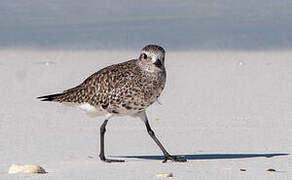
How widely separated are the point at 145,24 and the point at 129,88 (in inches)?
614

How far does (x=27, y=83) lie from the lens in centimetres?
1535

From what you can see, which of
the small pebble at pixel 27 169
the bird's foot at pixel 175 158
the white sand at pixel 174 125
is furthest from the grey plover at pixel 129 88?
the small pebble at pixel 27 169

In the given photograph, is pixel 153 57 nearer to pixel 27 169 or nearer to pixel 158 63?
pixel 158 63

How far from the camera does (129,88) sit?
367 inches

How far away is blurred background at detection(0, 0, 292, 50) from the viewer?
852 inches

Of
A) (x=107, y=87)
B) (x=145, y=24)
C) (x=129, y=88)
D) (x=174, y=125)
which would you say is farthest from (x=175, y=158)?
(x=145, y=24)

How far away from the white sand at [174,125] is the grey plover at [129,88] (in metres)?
0.53

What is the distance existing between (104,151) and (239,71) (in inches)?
283

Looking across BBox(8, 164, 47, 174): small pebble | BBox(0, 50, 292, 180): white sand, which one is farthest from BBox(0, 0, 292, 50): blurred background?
BBox(8, 164, 47, 174): small pebble

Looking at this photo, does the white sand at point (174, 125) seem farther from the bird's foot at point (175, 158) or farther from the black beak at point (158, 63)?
the black beak at point (158, 63)

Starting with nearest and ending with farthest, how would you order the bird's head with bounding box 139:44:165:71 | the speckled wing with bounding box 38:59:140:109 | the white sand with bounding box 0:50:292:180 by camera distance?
the white sand with bounding box 0:50:292:180 → the bird's head with bounding box 139:44:165:71 → the speckled wing with bounding box 38:59:140:109

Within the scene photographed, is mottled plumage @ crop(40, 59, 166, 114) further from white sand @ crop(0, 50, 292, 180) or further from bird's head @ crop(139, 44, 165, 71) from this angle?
white sand @ crop(0, 50, 292, 180)

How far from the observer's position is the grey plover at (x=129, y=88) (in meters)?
9.27

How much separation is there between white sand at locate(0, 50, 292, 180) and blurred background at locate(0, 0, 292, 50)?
3.18m
